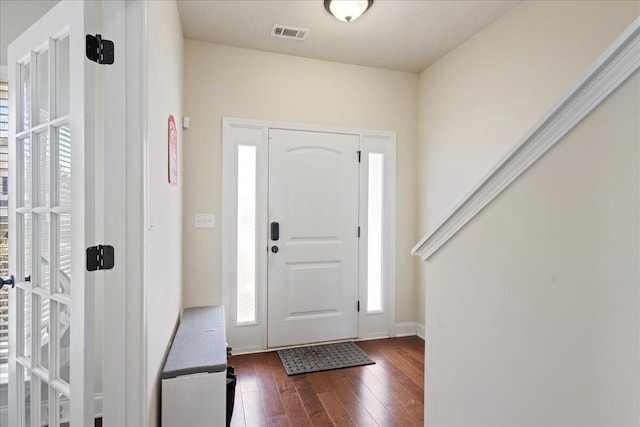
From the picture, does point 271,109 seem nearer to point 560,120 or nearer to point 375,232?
point 375,232

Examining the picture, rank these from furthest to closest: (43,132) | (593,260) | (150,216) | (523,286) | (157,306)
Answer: (157,306), (150,216), (43,132), (523,286), (593,260)

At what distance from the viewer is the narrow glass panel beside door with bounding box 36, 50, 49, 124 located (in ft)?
4.28

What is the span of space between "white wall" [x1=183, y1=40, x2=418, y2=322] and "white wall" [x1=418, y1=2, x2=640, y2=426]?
171 cm

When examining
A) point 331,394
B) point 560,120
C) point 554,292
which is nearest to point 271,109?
point 331,394

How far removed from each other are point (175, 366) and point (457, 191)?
2530 millimetres

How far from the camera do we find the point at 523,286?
1029 millimetres

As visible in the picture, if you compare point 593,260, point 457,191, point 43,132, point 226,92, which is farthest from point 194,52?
point 593,260

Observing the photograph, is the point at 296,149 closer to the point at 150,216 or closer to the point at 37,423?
the point at 150,216

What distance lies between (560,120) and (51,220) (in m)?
1.74

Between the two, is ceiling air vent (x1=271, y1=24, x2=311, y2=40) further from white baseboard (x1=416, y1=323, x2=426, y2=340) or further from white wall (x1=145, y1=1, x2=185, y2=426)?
white baseboard (x1=416, y1=323, x2=426, y2=340)

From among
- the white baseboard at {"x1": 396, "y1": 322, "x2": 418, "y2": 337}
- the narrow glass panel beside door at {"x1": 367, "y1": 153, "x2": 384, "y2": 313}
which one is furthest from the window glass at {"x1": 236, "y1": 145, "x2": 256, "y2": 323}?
the white baseboard at {"x1": 396, "y1": 322, "x2": 418, "y2": 337}

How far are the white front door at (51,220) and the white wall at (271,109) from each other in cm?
137

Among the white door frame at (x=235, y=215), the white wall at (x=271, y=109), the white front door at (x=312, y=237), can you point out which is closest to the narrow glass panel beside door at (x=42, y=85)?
the white wall at (x=271, y=109)

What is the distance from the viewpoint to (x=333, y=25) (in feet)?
8.42
